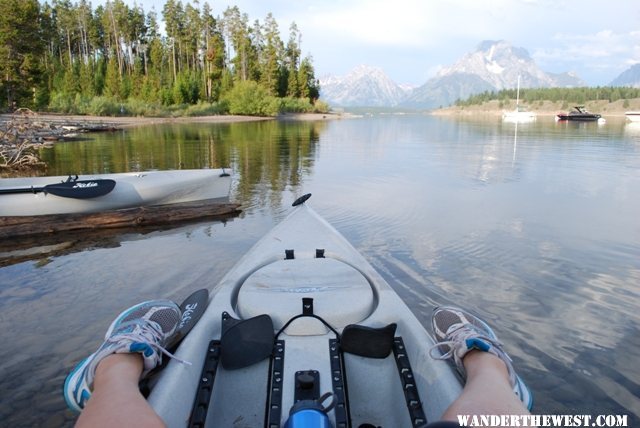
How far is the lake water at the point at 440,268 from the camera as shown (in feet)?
13.5

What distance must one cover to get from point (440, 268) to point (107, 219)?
6425 mm

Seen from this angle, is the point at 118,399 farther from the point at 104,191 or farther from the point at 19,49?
the point at 19,49

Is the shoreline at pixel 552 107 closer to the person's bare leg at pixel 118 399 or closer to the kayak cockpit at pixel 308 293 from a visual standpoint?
the kayak cockpit at pixel 308 293

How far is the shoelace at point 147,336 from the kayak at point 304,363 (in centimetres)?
9

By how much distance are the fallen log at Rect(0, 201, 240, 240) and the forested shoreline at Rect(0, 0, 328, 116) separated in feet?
142

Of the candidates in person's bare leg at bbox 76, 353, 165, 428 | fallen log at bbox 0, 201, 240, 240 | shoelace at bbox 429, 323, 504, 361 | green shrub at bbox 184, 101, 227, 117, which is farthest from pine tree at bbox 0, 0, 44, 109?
shoelace at bbox 429, 323, 504, 361

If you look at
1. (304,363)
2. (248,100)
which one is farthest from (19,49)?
(304,363)

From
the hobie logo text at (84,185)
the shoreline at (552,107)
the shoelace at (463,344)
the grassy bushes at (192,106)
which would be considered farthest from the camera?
the shoreline at (552,107)

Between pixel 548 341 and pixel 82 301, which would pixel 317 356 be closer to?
pixel 548 341

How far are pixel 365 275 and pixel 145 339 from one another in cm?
204

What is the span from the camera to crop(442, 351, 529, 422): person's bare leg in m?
1.96

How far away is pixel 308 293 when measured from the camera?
3.35 m

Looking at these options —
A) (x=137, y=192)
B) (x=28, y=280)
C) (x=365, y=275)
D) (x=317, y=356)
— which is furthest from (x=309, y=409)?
(x=137, y=192)

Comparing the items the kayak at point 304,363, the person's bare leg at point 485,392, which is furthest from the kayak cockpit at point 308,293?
the person's bare leg at point 485,392
